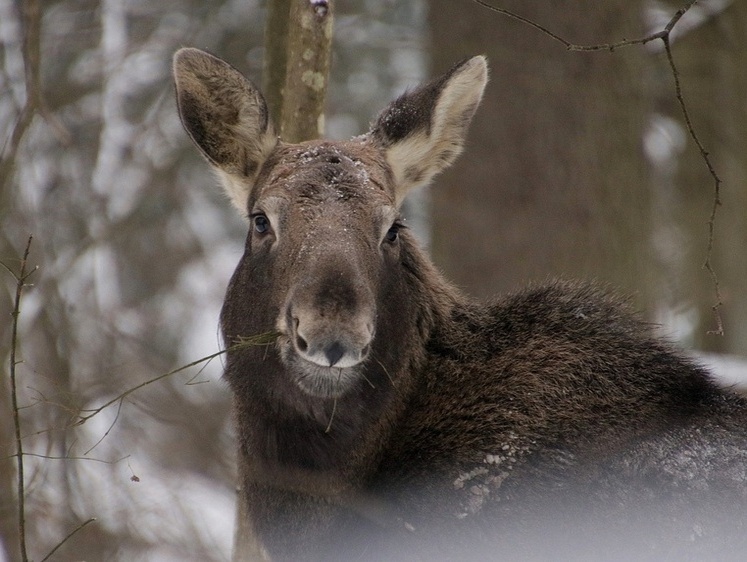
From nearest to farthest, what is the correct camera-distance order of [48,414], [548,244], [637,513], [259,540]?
1. [637,513]
2. [259,540]
3. [48,414]
4. [548,244]

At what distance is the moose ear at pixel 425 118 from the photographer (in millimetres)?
5336

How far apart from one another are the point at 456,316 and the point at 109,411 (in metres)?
5.54

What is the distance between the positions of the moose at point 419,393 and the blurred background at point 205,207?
63cm

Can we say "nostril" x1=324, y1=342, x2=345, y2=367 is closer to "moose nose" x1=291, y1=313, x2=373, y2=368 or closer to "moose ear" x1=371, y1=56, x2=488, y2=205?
"moose nose" x1=291, y1=313, x2=373, y2=368

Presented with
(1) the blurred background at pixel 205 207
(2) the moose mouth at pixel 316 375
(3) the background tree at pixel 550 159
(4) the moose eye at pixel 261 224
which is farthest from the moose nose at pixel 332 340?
(3) the background tree at pixel 550 159

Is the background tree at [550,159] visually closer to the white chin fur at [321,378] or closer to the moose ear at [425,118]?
the moose ear at [425,118]

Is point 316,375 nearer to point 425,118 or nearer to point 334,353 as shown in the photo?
point 334,353

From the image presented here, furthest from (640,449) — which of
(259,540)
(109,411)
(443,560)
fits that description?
(109,411)

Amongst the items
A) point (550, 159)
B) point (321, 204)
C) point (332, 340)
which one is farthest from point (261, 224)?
point (550, 159)

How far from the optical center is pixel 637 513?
4.34 metres

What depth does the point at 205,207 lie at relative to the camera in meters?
14.2

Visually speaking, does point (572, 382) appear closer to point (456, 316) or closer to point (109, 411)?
point (456, 316)

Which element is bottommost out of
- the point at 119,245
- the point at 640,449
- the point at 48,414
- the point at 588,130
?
the point at 119,245

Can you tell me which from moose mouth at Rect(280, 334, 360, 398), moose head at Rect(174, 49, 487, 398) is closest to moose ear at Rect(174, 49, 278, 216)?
moose head at Rect(174, 49, 487, 398)
